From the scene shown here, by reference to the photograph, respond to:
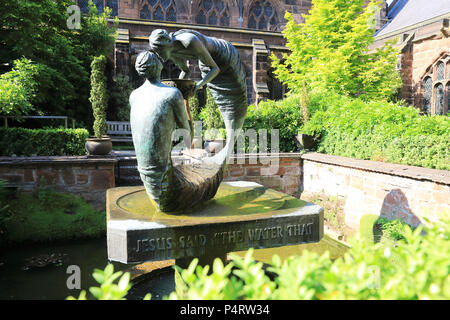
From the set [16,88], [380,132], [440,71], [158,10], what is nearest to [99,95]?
[16,88]

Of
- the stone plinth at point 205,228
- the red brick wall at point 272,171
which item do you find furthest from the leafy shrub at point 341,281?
the red brick wall at point 272,171

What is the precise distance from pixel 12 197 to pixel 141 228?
5399 mm

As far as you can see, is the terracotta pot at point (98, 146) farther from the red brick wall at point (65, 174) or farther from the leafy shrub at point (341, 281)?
the leafy shrub at point (341, 281)

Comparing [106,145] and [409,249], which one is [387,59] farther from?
[409,249]

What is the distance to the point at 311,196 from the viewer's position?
7.79m

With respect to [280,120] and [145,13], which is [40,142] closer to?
[280,120]

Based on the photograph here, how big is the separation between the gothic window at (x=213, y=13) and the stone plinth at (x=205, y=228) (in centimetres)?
1823

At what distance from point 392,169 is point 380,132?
3.88ft

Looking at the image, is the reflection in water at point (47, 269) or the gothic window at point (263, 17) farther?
the gothic window at point (263, 17)

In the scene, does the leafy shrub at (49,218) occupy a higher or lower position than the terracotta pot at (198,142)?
lower

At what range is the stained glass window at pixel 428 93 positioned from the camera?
16316 millimetres

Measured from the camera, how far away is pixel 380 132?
20.8ft

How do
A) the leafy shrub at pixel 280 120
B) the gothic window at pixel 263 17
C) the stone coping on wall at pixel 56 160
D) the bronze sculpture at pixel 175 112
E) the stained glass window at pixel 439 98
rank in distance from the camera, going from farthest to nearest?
the gothic window at pixel 263 17, the stained glass window at pixel 439 98, the leafy shrub at pixel 280 120, the stone coping on wall at pixel 56 160, the bronze sculpture at pixel 175 112

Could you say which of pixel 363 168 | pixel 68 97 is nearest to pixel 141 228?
pixel 363 168
